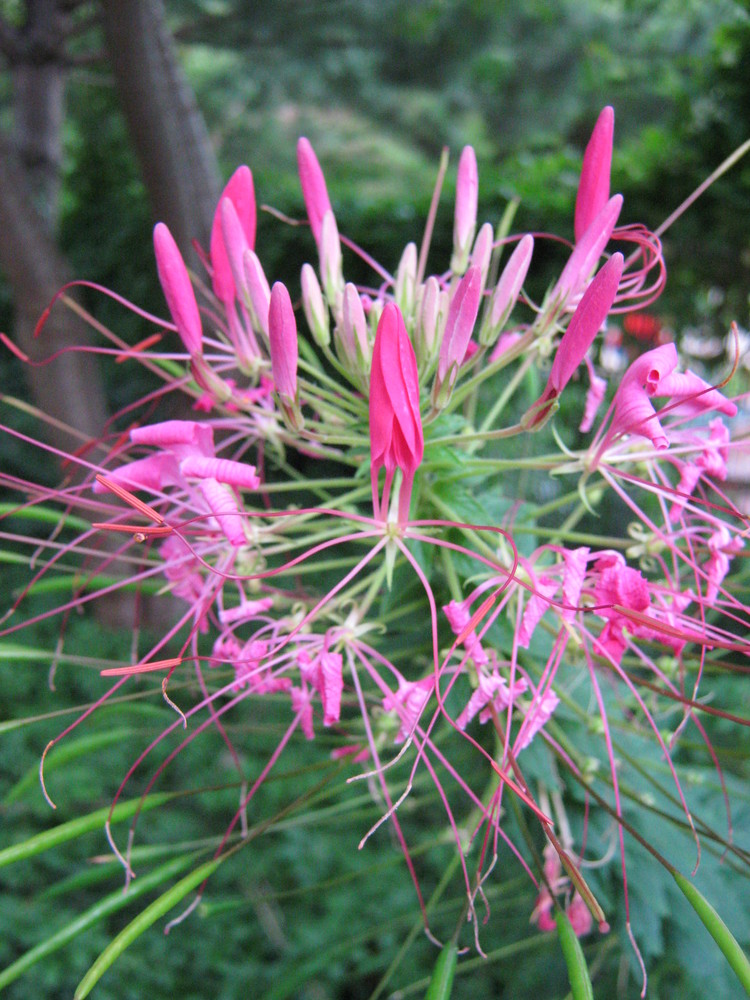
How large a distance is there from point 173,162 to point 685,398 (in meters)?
1.70

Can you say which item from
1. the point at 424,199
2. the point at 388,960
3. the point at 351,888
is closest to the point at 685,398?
the point at 388,960

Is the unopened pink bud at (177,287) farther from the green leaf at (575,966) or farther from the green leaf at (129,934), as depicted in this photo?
the green leaf at (575,966)

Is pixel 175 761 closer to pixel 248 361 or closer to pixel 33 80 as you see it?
pixel 248 361

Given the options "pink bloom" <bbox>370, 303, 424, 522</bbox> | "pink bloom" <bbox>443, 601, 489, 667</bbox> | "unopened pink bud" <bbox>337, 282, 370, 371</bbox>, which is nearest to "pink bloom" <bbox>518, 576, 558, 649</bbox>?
"pink bloom" <bbox>443, 601, 489, 667</bbox>

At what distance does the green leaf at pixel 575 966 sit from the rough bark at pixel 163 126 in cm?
174

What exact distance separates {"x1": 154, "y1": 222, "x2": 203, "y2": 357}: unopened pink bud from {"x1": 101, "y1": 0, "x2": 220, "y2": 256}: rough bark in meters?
1.31

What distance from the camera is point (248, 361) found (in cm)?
72

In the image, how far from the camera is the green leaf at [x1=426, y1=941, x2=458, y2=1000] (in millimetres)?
495

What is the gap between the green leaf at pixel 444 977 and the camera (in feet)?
1.62

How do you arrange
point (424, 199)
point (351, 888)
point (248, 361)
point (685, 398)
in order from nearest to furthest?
point (685, 398) → point (248, 361) → point (351, 888) → point (424, 199)

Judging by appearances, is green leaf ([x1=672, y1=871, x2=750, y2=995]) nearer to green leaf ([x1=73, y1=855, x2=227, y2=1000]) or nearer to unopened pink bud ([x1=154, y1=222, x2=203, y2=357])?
green leaf ([x1=73, y1=855, x2=227, y2=1000])

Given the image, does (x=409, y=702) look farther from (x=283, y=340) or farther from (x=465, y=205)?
(x=465, y=205)

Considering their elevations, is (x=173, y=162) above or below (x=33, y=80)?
below

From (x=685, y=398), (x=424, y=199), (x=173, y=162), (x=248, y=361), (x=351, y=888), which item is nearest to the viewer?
(x=685, y=398)
